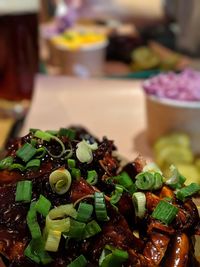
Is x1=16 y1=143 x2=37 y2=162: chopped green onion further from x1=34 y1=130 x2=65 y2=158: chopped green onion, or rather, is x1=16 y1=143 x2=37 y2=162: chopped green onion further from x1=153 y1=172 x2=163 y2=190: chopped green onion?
x1=153 y1=172 x2=163 y2=190: chopped green onion

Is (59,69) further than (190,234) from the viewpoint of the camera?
Yes

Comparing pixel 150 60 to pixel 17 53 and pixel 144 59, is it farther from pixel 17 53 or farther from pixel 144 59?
pixel 17 53

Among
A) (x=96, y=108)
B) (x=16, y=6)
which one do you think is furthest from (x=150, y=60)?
(x=16, y=6)

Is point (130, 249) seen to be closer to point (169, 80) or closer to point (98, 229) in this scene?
point (98, 229)

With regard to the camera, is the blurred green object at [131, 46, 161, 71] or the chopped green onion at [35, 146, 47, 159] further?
the blurred green object at [131, 46, 161, 71]

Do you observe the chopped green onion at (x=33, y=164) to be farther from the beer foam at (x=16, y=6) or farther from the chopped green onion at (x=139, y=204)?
the beer foam at (x=16, y=6)

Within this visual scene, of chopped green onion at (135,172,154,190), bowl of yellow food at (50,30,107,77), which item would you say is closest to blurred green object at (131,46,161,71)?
bowl of yellow food at (50,30,107,77)

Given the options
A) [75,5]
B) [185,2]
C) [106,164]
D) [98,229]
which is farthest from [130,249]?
[75,5]

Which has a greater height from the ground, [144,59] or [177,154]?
[177,154]
